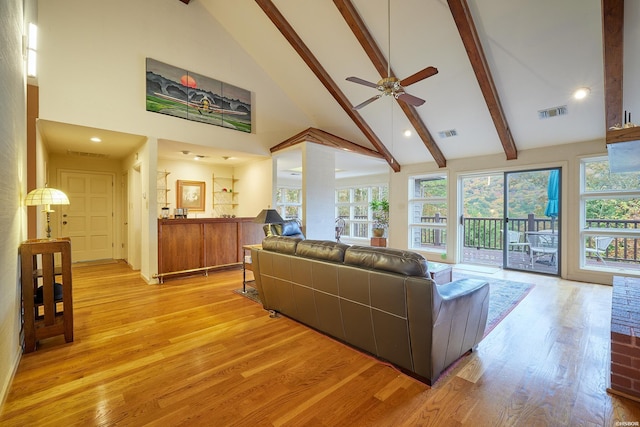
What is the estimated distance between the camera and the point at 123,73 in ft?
13.9

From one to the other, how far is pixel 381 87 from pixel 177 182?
5268mm

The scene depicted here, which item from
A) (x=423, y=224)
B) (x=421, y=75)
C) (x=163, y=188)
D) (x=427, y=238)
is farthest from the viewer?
(x=427, y=238)

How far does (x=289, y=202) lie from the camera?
32.5 feet

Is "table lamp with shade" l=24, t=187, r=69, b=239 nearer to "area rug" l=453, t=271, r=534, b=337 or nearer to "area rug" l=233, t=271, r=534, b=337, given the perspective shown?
"area rug" l=233, t=271, r=534, b=337

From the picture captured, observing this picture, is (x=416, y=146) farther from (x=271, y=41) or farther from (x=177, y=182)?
(x=177, y=182)

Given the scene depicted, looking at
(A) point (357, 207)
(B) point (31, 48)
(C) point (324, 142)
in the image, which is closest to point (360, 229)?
(A) point (357, 207)

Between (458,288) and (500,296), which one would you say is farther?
(500,296)

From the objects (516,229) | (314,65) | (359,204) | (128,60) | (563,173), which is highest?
(314,65)

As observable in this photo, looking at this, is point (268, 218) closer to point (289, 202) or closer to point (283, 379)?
point (283, 379)

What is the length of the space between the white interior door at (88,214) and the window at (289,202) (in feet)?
15.6

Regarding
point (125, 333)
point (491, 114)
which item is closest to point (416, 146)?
point (491, 114)

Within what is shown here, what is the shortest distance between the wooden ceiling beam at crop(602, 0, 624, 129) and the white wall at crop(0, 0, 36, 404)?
17.1 feet

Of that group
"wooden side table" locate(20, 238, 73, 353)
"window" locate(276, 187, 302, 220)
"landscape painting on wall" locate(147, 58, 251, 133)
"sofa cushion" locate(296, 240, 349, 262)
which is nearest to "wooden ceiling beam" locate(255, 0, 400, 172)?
"landscape painting on wall" locate(147, 58, 251, 133)

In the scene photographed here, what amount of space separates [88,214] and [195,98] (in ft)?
12.4
